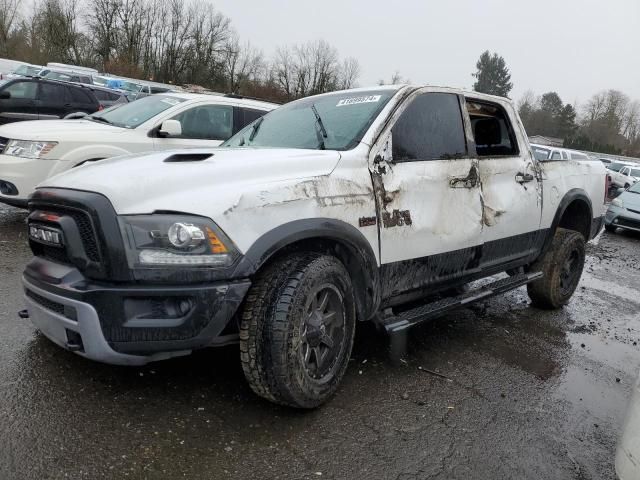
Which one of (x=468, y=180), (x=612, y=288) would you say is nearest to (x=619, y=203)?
(x=612, y=288)

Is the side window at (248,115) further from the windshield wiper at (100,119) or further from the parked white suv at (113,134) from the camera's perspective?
the windshield wiper at (100,119)

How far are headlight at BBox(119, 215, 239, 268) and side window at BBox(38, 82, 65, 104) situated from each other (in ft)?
37.6

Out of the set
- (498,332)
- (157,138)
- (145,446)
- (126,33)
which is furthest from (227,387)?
(126,33)

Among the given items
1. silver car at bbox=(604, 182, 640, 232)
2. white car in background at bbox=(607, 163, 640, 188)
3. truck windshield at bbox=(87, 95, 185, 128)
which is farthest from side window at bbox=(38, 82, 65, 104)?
white car in background at bbox=(607, 163, 640, 188)

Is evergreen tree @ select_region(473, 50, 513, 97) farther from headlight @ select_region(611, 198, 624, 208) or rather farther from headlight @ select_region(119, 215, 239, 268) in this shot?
headlight @ select_region(119, 215, 239, 268)

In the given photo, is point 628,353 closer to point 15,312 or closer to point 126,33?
point 15,312

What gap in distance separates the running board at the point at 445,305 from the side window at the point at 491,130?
1086 millimetres

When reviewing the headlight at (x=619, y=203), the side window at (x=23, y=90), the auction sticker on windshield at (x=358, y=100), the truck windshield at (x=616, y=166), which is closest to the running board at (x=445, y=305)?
the auction sticker on windshield at (x=358, y=100)

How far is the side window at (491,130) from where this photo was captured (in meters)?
4.21

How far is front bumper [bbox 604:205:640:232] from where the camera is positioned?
39.3ft

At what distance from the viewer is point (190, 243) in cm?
243

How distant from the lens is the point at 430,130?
371cm

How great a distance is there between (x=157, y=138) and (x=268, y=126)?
118 inches

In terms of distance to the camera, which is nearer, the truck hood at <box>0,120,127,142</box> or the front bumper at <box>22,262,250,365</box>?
the front bumper at <box>22,262,250,365</box>
